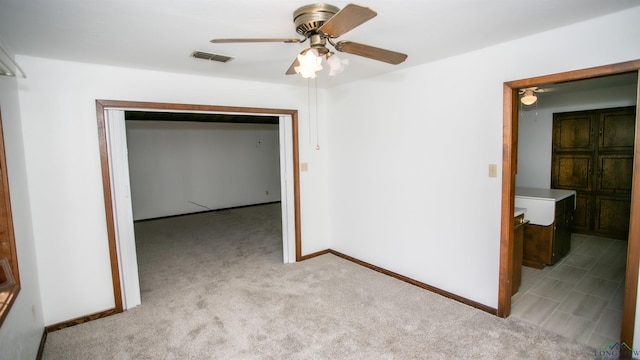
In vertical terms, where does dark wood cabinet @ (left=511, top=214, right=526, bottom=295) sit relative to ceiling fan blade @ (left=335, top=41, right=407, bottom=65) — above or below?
below

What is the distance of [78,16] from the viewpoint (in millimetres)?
1827

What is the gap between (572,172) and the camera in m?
5.11

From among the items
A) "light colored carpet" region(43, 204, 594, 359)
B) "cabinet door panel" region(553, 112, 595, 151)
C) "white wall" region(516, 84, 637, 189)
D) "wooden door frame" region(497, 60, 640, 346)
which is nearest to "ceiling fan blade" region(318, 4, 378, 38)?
"wooden door frame" region(497, 60, 640, 346)

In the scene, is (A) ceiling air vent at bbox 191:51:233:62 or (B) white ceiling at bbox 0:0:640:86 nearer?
(B) white ceiling at bbox 0:0:640:86

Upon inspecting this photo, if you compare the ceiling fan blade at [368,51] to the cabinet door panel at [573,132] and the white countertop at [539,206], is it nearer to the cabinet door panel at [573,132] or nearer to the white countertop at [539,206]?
the white countertop at [539,206]

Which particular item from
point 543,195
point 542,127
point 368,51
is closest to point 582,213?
point 542,127

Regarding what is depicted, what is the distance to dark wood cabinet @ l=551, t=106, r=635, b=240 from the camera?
4648mm

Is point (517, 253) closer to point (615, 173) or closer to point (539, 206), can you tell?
point (539, 206)

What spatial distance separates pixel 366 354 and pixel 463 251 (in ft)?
4.39

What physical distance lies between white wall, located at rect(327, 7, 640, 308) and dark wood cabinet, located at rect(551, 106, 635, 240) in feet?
11.4

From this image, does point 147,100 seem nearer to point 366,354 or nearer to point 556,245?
point 366,354

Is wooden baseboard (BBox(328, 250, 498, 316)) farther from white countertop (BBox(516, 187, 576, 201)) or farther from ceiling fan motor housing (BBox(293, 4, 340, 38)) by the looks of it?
ceiling fan motor housing (BBox(293, 4, 340, 38))

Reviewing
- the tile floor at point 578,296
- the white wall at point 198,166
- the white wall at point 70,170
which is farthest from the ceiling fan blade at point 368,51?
the white wall at point 198,166

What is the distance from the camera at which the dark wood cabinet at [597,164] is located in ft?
15.3
